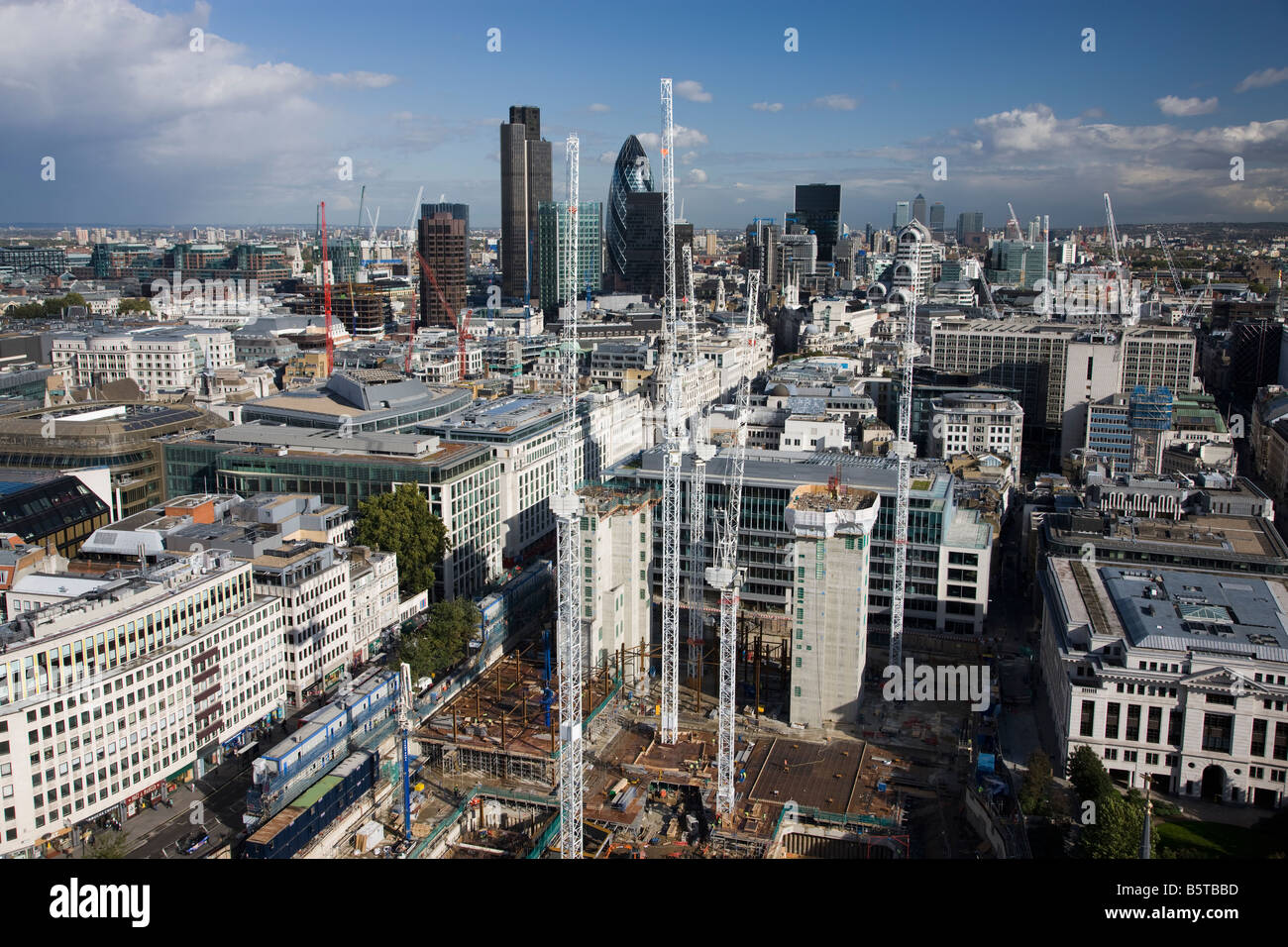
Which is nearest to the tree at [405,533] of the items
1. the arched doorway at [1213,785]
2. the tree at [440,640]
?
the tree at [440,640]

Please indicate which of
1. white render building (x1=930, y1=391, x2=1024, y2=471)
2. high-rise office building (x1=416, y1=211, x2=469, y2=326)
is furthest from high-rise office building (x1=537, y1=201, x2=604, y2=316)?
white render building (x1=930, y1=391, x2=1024, y2=471)

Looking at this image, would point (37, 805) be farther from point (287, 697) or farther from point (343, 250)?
point (343, 250)

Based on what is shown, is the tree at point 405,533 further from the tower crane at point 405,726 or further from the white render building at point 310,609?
the tower crane at point 405,726

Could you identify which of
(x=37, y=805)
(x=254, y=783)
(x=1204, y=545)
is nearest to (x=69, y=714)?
(x=37, y=805)

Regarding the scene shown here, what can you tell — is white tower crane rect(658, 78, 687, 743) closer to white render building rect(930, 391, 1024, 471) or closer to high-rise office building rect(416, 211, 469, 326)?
white render building rect(930, 391, 1024, 471)

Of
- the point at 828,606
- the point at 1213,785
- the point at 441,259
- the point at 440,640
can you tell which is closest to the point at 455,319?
the point at 441,259
